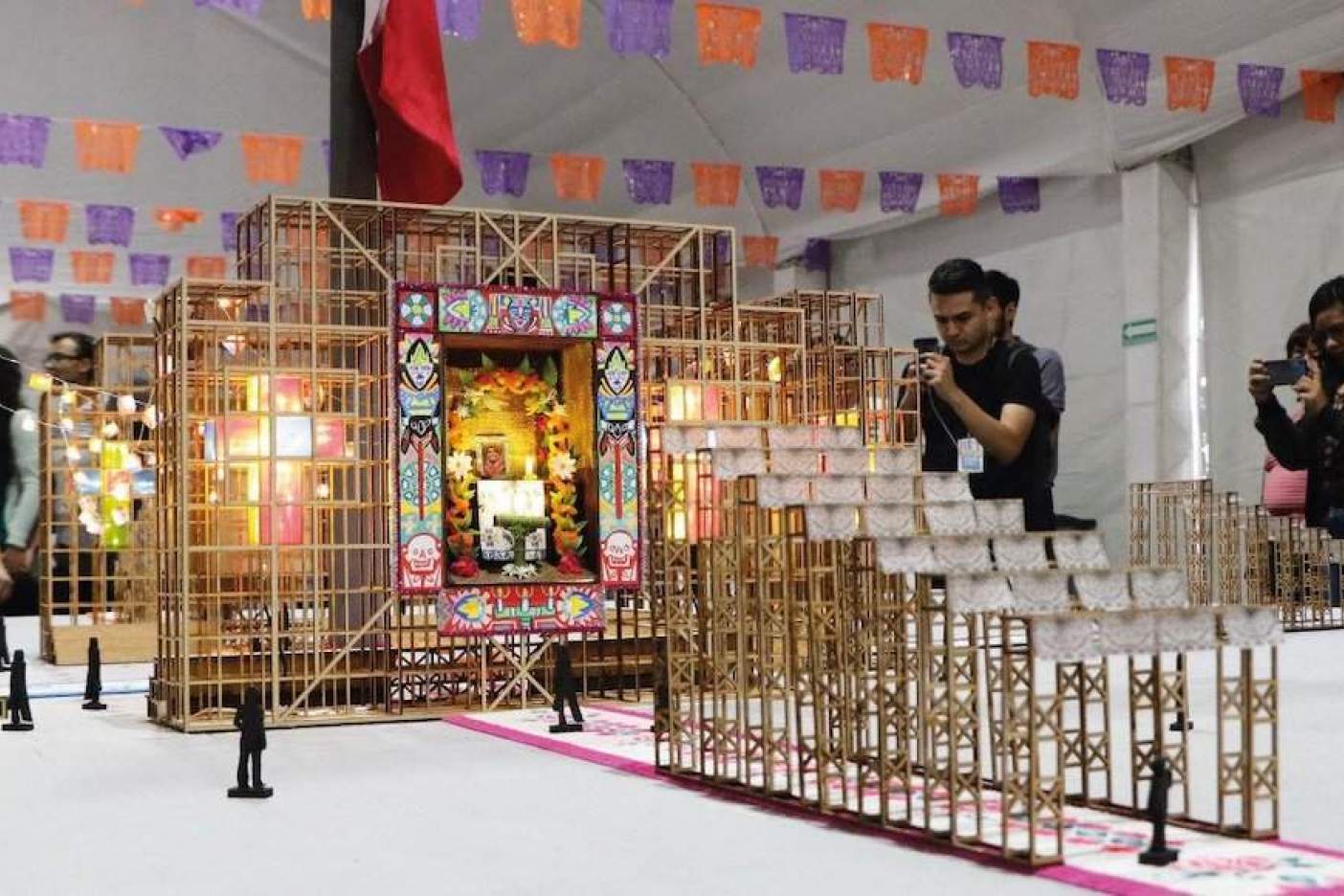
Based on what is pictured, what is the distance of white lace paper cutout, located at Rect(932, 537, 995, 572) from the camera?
19.6 ft

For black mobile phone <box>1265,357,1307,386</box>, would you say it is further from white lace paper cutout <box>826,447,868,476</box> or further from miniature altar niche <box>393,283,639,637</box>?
miniature altar niche <box>393,283,639,637</box>

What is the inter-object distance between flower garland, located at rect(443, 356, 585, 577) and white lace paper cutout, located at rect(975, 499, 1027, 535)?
4.42 metres

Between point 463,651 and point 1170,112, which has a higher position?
point 1170,112

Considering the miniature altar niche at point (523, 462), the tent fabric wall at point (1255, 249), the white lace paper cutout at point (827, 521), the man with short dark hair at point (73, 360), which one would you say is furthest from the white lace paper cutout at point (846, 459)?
the man with short dark hair at point (73, 360)

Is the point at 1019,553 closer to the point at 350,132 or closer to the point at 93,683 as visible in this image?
the point at 93,683

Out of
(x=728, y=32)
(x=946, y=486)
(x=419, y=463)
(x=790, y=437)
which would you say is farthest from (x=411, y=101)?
(x=946, y=486)

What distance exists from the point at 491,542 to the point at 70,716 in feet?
9.04

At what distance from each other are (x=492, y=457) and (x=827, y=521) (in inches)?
180

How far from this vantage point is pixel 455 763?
8148mm

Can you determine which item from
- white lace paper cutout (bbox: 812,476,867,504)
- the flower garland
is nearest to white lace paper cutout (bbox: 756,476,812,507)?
white lace paper cutout (bbox: 812,476,867,504)

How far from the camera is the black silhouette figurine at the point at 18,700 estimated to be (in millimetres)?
9836

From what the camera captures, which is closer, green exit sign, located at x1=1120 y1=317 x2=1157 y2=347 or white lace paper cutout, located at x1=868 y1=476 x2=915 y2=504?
white lace paper cutout, located at x1=868 y1=476 x2=915 y2=504

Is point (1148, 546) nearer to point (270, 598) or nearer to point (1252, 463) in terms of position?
point (1252, 463)

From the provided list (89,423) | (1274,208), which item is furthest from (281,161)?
(1274,208)
